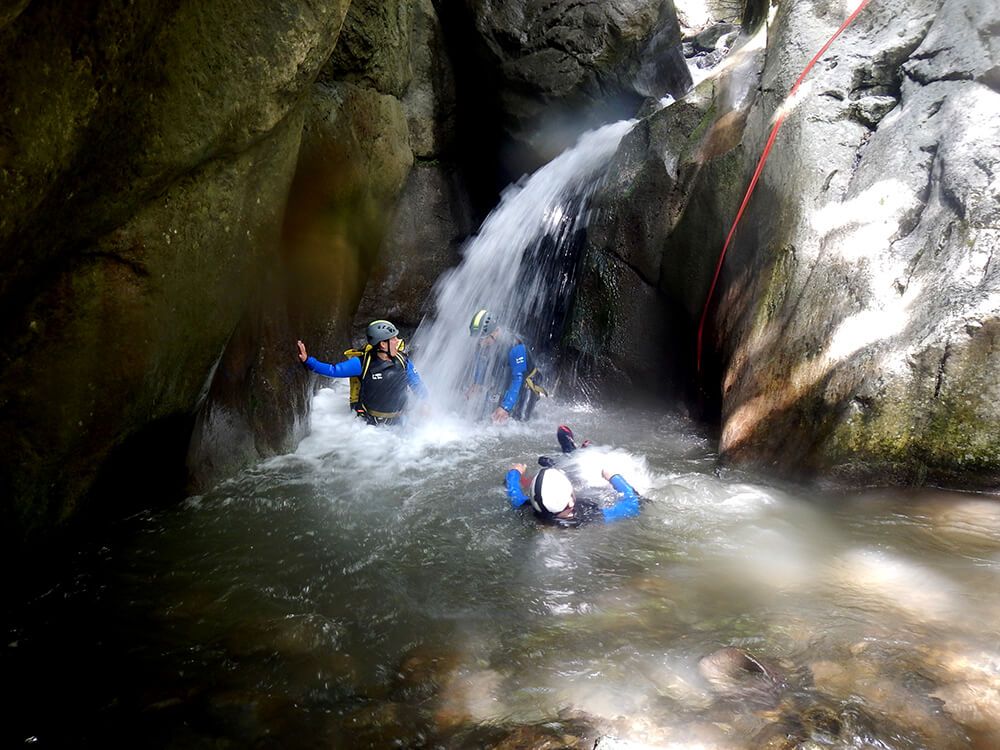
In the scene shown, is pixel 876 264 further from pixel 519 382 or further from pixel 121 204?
pixel 121 204

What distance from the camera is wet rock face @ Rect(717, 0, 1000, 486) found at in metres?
4.39

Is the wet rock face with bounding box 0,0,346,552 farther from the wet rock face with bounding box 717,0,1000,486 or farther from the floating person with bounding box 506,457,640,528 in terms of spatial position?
the wet rock face with bounding box 717,0,1000,486

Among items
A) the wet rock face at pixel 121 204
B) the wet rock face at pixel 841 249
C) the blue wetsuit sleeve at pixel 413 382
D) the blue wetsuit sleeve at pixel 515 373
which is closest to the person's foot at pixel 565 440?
the wet rock face at pixel 841 249

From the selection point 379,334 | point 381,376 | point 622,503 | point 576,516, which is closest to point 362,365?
point 381,376

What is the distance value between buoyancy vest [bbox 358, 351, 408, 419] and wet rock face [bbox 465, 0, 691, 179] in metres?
5.78

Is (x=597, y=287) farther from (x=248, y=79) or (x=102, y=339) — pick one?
(x=102, y=339)

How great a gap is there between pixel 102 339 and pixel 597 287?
19.6ft

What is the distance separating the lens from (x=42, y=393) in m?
3.55

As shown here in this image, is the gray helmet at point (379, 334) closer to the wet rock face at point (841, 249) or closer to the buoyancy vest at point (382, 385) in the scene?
the buoyancy vest at point (382, 385)

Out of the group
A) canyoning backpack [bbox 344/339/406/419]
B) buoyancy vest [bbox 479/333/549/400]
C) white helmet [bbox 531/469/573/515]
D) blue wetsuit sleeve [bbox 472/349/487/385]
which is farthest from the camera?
blue wetsuit sleeve [bbox 472/349/487/385]

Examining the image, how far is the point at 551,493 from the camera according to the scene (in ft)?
15.5

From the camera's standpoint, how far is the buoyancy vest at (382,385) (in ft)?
23.6

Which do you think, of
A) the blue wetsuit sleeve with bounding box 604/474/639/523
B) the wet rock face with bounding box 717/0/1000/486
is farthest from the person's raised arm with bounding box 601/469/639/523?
the wet rock face with bounding box 717/0/1000/486

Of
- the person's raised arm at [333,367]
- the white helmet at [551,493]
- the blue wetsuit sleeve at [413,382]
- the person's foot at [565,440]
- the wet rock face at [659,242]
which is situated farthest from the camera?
the wet rock face at [659,242]
